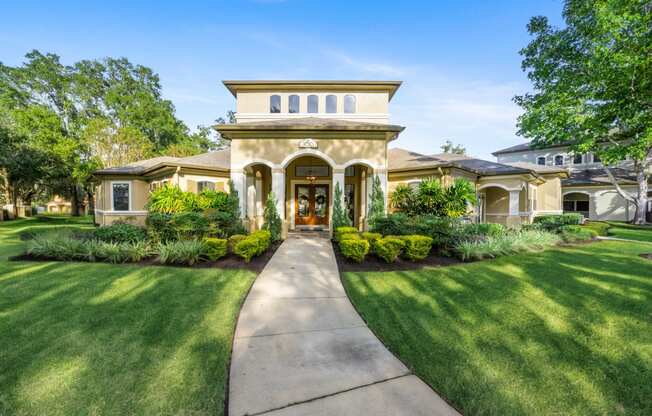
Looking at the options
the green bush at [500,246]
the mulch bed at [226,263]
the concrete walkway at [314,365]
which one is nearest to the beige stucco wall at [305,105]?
the green bush at [500,246]

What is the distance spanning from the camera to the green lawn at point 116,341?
269cm

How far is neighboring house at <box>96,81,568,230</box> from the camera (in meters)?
12.1

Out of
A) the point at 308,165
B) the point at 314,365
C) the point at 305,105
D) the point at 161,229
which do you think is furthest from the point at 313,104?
the point at 314,365

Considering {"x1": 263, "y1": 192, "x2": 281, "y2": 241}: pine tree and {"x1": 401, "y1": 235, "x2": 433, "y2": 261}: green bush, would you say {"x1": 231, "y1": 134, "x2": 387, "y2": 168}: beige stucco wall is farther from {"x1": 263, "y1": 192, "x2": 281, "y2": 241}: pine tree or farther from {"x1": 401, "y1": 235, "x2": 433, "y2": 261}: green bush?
{"x1": 401, "y1": 235, "x2": 433, "y2": 261}: green bush

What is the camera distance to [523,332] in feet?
13.2

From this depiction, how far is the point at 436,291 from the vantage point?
5.62m

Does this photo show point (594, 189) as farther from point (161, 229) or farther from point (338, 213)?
point (161, 229)

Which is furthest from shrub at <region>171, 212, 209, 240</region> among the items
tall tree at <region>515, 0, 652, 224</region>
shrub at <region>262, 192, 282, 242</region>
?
tall tree at <region>515, 0, 652, 224</region>

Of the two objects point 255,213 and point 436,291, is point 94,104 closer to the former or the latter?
point 255,213

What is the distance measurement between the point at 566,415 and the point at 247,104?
16525 millimetres

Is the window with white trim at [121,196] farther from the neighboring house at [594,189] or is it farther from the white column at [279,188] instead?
the neighboring house at [594,189]

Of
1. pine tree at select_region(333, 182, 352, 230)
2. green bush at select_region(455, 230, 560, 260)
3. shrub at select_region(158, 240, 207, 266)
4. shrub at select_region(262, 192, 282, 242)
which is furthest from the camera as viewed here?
pine tree at select_region(333, 182, 352, 230)

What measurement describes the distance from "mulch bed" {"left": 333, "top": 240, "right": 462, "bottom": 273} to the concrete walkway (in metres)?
1.89

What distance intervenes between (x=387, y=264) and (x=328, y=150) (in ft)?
21.4
